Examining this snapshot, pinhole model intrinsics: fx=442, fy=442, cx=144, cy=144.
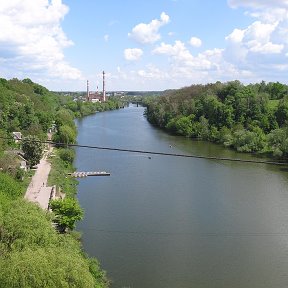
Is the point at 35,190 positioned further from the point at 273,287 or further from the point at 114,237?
the point at 273,287

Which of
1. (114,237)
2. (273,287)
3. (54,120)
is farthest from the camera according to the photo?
(54,120)

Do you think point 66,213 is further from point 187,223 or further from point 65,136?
point 65,136

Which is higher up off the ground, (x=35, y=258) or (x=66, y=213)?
(x=35, y=258)

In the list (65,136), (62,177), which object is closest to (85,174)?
(62,177)

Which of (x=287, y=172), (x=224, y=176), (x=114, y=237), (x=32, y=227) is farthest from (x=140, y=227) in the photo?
(x=287, y=172)

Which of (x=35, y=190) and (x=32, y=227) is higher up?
(x=32, y=227)

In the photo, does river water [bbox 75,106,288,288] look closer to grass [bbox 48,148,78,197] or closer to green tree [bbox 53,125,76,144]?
grass [bbox 48,148,78,197]
